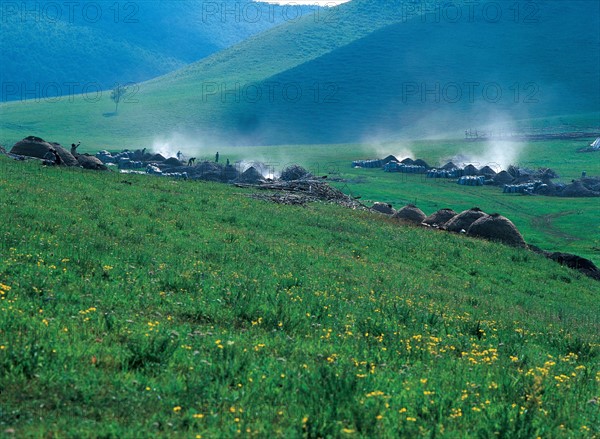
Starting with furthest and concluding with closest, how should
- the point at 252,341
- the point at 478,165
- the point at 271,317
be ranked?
1. the point at 478,165
2. the point at 271,317
3. the point at 252,341

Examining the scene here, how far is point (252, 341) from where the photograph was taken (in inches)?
400

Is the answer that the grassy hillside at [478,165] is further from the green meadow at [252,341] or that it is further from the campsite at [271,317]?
the green meadow at [252,341]

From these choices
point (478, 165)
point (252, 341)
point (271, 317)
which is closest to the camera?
point (252, 341)

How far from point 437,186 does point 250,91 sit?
11489cm

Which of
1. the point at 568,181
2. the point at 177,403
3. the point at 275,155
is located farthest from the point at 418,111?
the point at 177,403

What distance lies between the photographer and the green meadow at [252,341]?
7445 mm

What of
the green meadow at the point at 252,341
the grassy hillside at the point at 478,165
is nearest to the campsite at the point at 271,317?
the green meadow at the point at 252,341

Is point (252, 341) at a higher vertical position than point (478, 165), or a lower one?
lower

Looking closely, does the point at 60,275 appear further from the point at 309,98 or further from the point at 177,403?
the point at 309,98

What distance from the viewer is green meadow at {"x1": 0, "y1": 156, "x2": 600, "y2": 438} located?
7445 millimetres

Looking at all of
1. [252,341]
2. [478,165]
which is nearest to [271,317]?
[252,341]

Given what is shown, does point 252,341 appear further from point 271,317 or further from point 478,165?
point 478,165

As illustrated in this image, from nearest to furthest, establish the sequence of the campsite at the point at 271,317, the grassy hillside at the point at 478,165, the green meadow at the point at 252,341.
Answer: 1. the green meadow at the point at 252,341
2. the campsite at the point at 271,317
3. the grassy hillside at the point at 478,165

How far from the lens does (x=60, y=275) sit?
12688 millimetres
